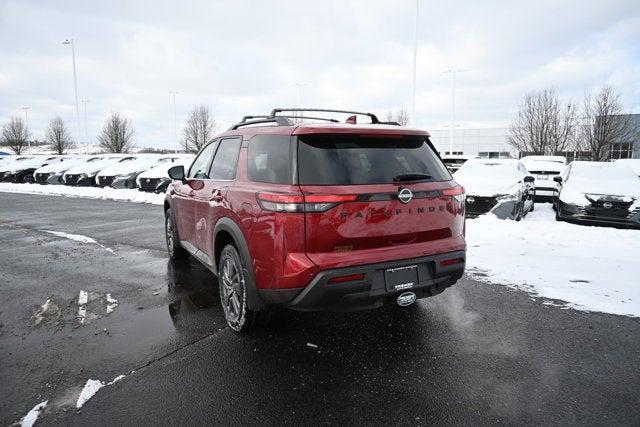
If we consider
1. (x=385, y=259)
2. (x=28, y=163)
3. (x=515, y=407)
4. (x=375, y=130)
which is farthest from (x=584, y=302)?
(x=28, y=163)

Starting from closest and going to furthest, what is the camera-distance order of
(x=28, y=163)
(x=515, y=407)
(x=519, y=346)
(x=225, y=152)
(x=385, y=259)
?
(x=515, y=407) → (x=385, y=259) → (x=519, y=346) → (x=225, y=152) → (x=28, y=163)

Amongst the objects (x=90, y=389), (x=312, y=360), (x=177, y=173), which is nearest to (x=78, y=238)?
(x=177, y=173)

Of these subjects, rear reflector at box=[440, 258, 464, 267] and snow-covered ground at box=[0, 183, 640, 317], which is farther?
snow-covered ground at box=[0, 183, 640, 317]

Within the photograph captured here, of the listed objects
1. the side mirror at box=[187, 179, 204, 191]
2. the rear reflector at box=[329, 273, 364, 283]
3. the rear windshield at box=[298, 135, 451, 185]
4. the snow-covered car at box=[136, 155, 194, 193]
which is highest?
the rear windshield at box=[298, 135, 451, 185]

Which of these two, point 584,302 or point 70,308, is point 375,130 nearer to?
point 584,302

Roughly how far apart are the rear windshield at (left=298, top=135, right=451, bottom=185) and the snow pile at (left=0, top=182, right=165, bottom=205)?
1254 cm

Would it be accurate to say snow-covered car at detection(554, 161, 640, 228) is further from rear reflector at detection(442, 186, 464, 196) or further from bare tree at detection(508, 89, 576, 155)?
bare tree at detection(508, 89, 576, 155)

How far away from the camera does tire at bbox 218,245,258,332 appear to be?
148 inches

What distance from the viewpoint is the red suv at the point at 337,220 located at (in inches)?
124

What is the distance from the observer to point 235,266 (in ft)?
12.6

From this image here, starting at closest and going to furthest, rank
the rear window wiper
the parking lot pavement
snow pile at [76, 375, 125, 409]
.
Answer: the parking lot pavement < snow pile at [76, 375, 125, 409] < the rear window wiper

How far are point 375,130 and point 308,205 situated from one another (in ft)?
2.88

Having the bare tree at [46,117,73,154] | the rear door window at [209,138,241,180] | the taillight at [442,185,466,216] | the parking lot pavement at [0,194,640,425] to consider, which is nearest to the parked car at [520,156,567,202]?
the parking lot pavement at [0,194,640,425]

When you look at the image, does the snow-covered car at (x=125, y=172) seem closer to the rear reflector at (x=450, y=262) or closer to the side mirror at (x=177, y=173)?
the side mirror at (x=177, y=173)
